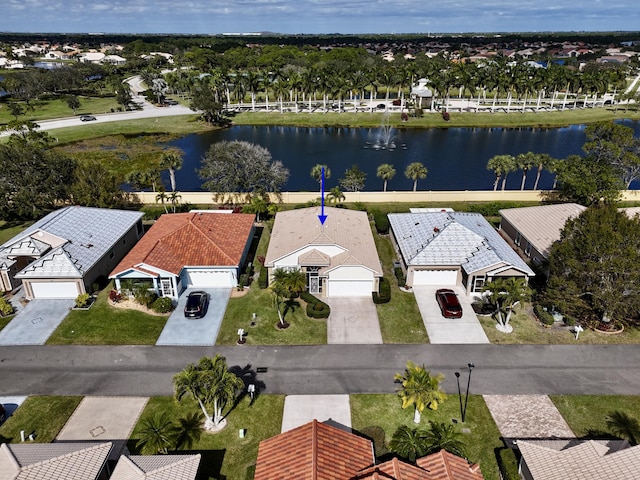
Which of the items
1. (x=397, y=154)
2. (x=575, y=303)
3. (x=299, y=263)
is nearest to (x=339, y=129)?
(x=397, y=154)

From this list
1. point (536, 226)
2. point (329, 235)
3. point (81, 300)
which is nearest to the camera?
point (81, 300)

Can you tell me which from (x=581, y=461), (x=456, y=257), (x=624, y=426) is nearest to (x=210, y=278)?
(x=456, y=257)

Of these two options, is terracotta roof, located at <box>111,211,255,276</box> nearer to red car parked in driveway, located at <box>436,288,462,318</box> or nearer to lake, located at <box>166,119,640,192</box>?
red car parked in driveway, located at <box>436,288,462,318</box>

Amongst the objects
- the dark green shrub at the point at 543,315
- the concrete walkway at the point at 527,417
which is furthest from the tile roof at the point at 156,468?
the dark green shrub at the point at 543,315

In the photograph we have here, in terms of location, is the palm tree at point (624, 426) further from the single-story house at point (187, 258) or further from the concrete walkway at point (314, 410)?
the single-story house at point (187, 258)

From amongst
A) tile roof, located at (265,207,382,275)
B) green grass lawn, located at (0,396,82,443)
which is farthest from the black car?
green grass lawn, located at (0,396,82,443)

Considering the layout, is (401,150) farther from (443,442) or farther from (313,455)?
(313,455)
